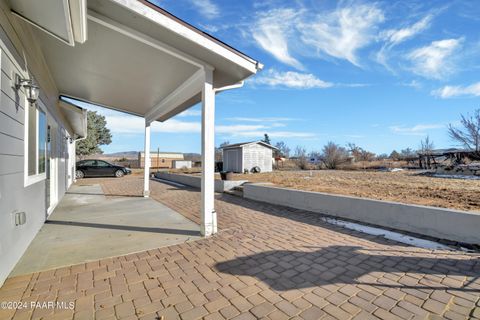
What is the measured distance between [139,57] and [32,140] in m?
2.16

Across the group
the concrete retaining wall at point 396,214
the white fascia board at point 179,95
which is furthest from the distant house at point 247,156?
the concrete retaining wall at point 396,214

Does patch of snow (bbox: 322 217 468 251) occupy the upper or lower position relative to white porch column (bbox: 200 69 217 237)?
lower

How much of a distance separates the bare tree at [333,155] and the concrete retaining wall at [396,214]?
23.4 meters

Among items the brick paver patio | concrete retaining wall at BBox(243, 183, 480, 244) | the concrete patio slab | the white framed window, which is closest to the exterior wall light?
the white framed window

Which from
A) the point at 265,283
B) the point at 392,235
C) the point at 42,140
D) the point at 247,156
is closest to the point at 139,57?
the point at 42,140

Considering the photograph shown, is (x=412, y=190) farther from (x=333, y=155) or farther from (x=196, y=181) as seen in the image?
(x=333, y=155)

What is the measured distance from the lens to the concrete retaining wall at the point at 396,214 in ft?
12.4

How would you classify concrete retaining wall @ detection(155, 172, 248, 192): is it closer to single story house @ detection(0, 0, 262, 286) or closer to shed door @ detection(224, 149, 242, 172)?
single story house @ detection(0, 0, 262, 286)

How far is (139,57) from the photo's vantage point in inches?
159

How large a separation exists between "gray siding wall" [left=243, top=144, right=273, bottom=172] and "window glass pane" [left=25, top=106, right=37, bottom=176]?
15.7m

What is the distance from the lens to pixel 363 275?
108 inches

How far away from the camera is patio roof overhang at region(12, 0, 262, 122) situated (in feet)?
9.32

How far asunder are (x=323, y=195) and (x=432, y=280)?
329cm

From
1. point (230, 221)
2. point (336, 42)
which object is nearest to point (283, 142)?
point (336, 42)
